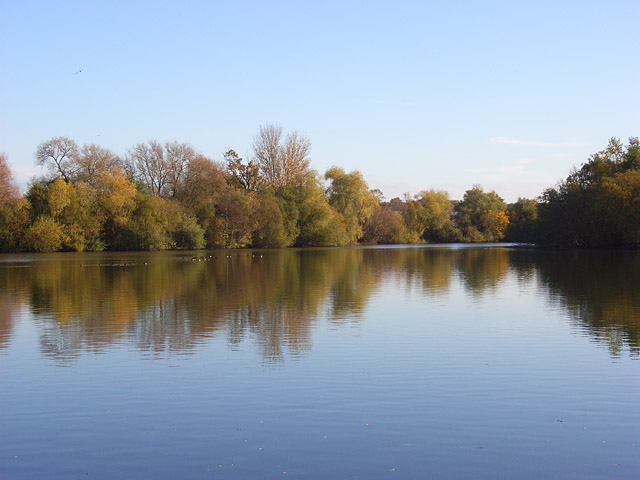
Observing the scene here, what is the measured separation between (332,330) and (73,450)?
291 inches

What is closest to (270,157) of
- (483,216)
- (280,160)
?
(280,160)

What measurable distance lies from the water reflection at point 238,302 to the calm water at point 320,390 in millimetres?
106

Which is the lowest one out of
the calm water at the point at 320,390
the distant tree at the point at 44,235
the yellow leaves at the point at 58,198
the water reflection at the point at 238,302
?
the calm water at the point at 320,390

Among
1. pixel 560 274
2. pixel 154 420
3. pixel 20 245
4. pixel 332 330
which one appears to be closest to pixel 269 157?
pixel 20 245

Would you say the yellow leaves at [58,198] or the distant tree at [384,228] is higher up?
the yellow leaves at [58,198]

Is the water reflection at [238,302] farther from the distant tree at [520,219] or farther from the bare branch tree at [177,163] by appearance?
the distant tree at [520,219]

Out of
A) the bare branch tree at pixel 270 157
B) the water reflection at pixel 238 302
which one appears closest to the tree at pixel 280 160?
the bare branch tree at pixel 270 157

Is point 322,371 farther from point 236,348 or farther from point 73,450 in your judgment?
point 73,450

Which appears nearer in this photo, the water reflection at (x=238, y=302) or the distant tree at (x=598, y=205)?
the water reflection at (x=238, y=302)

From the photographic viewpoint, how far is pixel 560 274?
29344 millimetres

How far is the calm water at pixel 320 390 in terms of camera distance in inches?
233

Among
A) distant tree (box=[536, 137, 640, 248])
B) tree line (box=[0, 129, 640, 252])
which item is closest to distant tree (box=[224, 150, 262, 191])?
tree line (box=[0, 129, 640, 252])

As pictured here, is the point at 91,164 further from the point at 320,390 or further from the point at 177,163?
the point at 320,390

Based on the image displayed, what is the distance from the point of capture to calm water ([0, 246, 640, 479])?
233 inches
